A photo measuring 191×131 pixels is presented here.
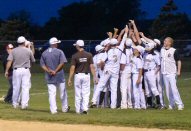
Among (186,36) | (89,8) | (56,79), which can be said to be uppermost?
(89,8)

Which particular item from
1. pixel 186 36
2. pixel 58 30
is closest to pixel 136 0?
pixel 58 30

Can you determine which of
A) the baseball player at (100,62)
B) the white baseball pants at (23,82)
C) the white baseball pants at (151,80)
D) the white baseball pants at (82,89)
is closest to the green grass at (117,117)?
the white baseball pants at (82,89)

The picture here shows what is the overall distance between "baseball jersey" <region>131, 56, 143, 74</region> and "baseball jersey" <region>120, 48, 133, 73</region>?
0.14m

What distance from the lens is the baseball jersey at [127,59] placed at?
17562mm

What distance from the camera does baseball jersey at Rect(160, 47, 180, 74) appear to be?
16875mm

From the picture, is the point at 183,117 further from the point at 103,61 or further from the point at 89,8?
the point at 89,8

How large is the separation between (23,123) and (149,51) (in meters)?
5.13

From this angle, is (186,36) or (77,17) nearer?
(186,36)

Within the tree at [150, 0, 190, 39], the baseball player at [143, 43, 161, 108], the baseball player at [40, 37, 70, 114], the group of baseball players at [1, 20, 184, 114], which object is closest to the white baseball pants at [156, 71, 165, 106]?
the group of baseball players at [1, 20, 184, 114]

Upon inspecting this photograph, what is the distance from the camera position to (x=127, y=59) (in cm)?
1761

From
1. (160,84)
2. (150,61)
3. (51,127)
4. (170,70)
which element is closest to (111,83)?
(150,61)

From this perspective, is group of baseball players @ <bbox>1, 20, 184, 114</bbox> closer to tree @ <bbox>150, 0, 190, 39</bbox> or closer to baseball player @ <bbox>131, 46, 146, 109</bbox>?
baseball player @ <bbox>131, 46, 146, 109</bbox>

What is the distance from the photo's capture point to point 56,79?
1597 centimetres

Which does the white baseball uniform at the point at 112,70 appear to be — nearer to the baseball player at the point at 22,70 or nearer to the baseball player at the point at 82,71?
the baseball player at the point at 82,71
